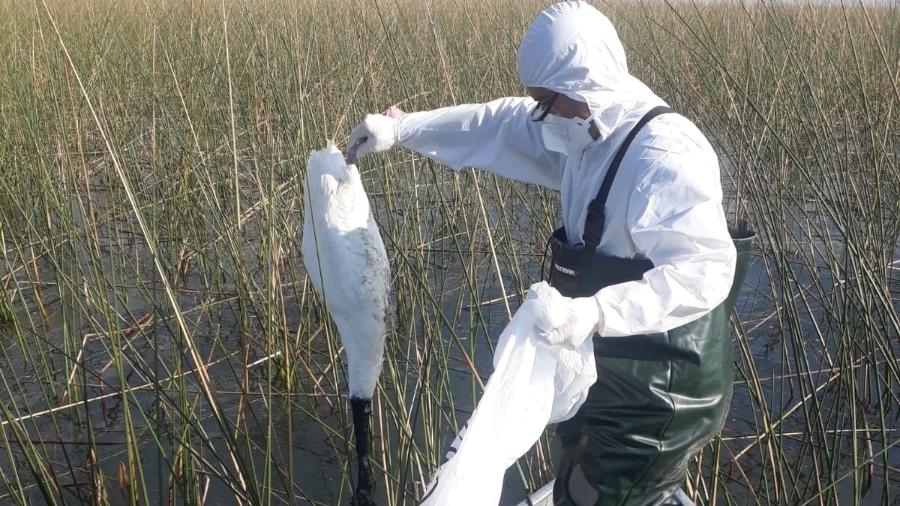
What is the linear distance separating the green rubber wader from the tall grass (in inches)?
12.9

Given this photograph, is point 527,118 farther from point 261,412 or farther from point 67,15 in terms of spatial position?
point 67,15

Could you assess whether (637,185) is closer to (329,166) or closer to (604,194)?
(604,194)

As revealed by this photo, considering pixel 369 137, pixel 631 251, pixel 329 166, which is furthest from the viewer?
pixel 369 137

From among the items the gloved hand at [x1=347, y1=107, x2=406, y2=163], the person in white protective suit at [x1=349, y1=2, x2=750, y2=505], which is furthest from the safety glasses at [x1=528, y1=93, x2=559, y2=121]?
the gloved hand at [x1=347, y1=107, x2=406, y2=163]

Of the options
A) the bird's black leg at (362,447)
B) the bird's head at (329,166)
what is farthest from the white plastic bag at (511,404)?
the bird's head at (329,166)

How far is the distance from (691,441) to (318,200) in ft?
2.81

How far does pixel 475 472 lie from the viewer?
1.01 meters

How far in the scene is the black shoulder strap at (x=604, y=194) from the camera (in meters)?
1.31

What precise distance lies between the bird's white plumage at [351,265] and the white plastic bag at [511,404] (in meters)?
0.19

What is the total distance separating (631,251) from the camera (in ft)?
4.39

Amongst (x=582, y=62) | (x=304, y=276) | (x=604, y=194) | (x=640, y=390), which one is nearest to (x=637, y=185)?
(x=604, y=194)

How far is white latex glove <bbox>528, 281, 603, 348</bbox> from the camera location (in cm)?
102

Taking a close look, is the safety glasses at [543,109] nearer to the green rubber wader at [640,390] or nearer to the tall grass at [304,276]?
the green rubber wader at [640,390]

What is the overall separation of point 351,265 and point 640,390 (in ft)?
1.95
